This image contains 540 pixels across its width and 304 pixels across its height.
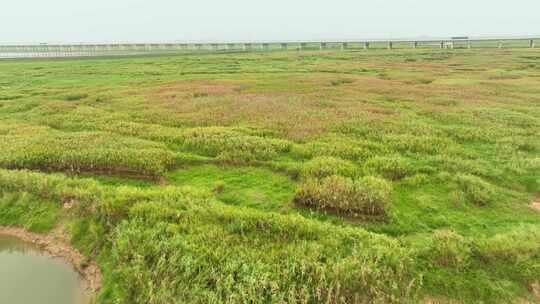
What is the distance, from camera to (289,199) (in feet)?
27.5

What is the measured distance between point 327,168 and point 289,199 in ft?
5.80

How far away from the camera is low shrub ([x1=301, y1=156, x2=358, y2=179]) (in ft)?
30.3

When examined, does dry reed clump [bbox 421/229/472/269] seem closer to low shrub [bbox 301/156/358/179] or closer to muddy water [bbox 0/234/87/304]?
low shrub [bbox 301/156/358/179]

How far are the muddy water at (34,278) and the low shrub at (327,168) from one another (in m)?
6.30

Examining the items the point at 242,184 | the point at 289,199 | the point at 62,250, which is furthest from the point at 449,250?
the point at 62,250

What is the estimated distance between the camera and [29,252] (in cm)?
731

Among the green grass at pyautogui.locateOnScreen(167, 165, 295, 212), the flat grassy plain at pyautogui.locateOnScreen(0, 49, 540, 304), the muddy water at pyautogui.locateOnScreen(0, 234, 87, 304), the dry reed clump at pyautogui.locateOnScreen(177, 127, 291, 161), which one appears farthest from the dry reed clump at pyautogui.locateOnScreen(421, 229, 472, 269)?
the muddy water at pyautogui.locateOnScreen(0, 234, 87, 304)

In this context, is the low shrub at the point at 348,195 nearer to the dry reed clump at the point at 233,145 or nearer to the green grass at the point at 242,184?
the green grass at the point at 242,184

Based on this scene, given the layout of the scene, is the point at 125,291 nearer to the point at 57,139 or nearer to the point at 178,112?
the point at 57,139

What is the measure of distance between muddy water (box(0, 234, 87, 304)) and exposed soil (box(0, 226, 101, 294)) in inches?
4.5

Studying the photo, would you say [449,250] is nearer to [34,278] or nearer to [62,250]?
[62,250]

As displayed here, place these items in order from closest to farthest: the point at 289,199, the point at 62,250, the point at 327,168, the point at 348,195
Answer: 1. the point at 62,250
2. the point at 348,195
3. the point at 289,199
4. the point at 327,168

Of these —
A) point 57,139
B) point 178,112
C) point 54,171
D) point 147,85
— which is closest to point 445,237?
point 54,171

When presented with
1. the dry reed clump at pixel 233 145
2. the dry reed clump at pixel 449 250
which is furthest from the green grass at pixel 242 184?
the dry reed clump at pixel 449 250
